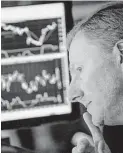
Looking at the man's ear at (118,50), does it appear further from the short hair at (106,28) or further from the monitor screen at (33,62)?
the monitor screen at (33,62)

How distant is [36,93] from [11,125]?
15cm

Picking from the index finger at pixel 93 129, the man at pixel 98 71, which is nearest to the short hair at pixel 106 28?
the man at pixel 98 71

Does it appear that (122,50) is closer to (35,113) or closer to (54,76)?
(54,76)

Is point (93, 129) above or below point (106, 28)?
below

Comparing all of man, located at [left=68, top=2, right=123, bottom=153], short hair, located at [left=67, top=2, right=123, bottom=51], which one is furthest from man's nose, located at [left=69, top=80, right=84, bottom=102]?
short hair, located at [left=67, top=2, right=123, bottom=51]

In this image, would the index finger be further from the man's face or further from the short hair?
the short hair

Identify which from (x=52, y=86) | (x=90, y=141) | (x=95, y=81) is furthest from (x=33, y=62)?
(x=90, y=141)

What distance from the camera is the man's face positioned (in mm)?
1075

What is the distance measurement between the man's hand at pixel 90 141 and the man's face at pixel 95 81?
2 centimetres

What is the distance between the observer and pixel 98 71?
108 centimetres

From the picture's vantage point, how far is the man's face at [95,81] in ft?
3.53

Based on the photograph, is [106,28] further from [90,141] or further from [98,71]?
[90,141]

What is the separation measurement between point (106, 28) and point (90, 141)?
1.37 ft

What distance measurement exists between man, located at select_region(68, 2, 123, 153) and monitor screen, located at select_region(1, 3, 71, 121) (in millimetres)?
49
